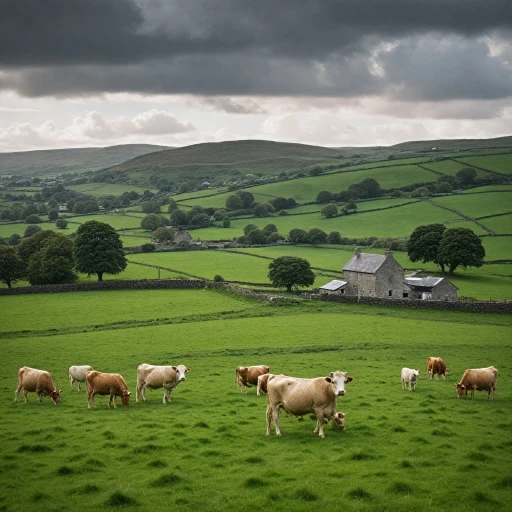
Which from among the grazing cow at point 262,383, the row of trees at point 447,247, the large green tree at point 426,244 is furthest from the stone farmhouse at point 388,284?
the grazing cow at point 262,383

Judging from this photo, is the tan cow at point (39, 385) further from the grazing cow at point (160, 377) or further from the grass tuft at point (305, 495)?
the grass tuft at point (305, 495)

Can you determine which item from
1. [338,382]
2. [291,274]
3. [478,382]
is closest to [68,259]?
[291,274]

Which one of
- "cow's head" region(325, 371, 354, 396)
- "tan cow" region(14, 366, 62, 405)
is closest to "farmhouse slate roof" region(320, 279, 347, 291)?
"tan cow" region(14, 366, 62, 405)

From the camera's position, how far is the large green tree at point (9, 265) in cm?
7338

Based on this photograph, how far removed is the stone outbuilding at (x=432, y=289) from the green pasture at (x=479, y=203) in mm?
53398

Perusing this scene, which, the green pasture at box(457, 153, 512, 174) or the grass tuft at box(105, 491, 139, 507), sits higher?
the green pasture at box(457, 153, 512, 174)

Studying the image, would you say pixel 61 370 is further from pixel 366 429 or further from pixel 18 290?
pixel 18 290

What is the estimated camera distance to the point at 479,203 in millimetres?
123562

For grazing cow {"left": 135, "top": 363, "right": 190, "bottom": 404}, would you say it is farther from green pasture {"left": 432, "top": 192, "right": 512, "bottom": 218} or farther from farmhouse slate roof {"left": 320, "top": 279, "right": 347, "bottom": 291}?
green pasture {"left": 432, "top": 192, "right": 512, "bottom": 218}

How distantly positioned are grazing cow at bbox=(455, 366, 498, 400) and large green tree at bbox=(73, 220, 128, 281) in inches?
2264

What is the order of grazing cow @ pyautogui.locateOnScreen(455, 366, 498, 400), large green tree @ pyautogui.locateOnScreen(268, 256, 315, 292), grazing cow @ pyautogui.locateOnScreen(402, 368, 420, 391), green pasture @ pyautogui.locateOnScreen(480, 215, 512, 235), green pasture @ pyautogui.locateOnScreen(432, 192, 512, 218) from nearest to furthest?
grazing cow @ pyautogui.locateOnScreen(455, 366, 498, 400)
grazing cow @ pyautogui.locateOnScreen(402, 368, 420, 391)
large green tree @ pyautogui.locateOnScreen(268, 256, 315, 292)
green pasture @ pyautogui.locateOnScreen(480, 215, 512, 235)
green pasture @ pyautogui.locateOnScreen(432, 192, 512, 218)

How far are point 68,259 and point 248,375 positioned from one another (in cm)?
5514

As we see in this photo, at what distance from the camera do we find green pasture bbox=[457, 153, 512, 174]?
522 feet

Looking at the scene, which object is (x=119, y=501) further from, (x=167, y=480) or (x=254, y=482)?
(x=254, y=482)
